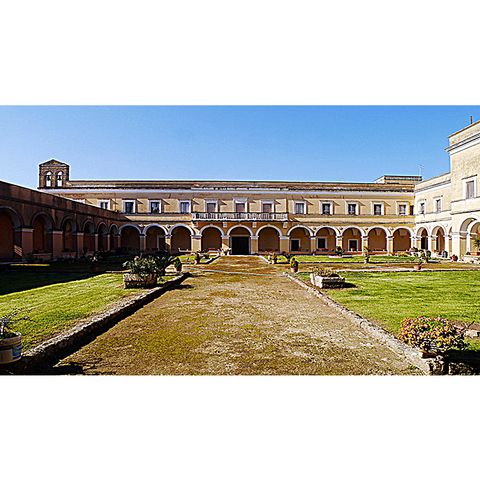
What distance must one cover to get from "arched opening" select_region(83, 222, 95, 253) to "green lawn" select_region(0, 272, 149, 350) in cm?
1325

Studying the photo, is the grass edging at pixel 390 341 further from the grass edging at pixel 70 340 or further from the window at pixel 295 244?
the window at pixel 295 244

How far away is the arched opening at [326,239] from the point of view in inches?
1507

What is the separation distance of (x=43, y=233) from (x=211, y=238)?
17935 millimetres

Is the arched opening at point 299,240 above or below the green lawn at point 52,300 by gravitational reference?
above

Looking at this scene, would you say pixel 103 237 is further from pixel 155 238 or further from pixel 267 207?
pixel 267 207

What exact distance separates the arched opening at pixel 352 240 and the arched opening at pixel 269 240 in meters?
7.29

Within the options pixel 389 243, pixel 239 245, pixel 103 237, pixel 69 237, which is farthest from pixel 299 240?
pixel 69 237

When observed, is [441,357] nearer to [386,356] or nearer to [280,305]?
[386,356]

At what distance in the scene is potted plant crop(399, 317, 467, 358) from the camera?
183 inches

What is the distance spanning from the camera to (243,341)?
5.86 m

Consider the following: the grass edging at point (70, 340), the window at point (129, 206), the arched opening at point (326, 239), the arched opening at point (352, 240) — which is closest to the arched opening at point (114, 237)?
the window at point (129, 206)

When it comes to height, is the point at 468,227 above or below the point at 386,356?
above
